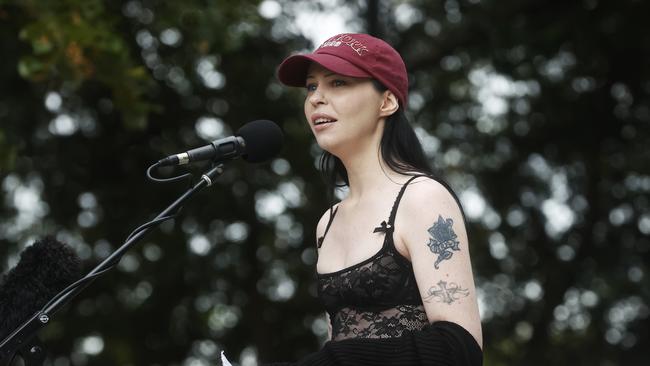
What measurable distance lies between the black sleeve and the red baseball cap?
0.83 metres

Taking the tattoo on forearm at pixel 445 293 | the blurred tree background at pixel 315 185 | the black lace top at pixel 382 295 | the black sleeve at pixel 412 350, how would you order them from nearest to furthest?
the black sleeve at pixel 412 350 < the tattoo on forearm at pixel 445 293 < the black lace top at pixel 382 295 < the blurred tree background at pixel 315 185

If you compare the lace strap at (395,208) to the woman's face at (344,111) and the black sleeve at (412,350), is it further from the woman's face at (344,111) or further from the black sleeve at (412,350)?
the black sleeve at (412,350)

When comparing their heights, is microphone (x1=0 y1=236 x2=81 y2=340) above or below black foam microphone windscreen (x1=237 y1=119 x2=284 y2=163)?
below

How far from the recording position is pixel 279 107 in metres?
10.1

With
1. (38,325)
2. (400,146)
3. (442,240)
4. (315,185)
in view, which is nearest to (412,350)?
(442,240)

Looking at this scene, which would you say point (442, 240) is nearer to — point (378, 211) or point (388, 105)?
point (378, 211)

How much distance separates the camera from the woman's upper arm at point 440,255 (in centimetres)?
290

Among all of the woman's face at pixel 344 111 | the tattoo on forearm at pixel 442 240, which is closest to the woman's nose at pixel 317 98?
the woman's face at pixel 344 111

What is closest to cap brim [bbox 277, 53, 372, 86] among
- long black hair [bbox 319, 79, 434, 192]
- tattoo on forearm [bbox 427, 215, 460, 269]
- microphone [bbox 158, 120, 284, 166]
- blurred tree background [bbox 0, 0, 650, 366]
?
long black hair [bbox 319, 79, 434, 192]

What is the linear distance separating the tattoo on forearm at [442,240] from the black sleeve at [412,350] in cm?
20

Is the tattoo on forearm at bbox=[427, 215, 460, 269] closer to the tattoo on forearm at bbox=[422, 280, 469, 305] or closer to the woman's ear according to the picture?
the tattoo on forearm at bbox=[422, 280, 469, 305]

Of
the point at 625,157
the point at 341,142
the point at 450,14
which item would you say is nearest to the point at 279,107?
the point at 450,14

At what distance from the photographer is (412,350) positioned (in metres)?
2.82

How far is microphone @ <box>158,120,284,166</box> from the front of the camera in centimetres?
310
